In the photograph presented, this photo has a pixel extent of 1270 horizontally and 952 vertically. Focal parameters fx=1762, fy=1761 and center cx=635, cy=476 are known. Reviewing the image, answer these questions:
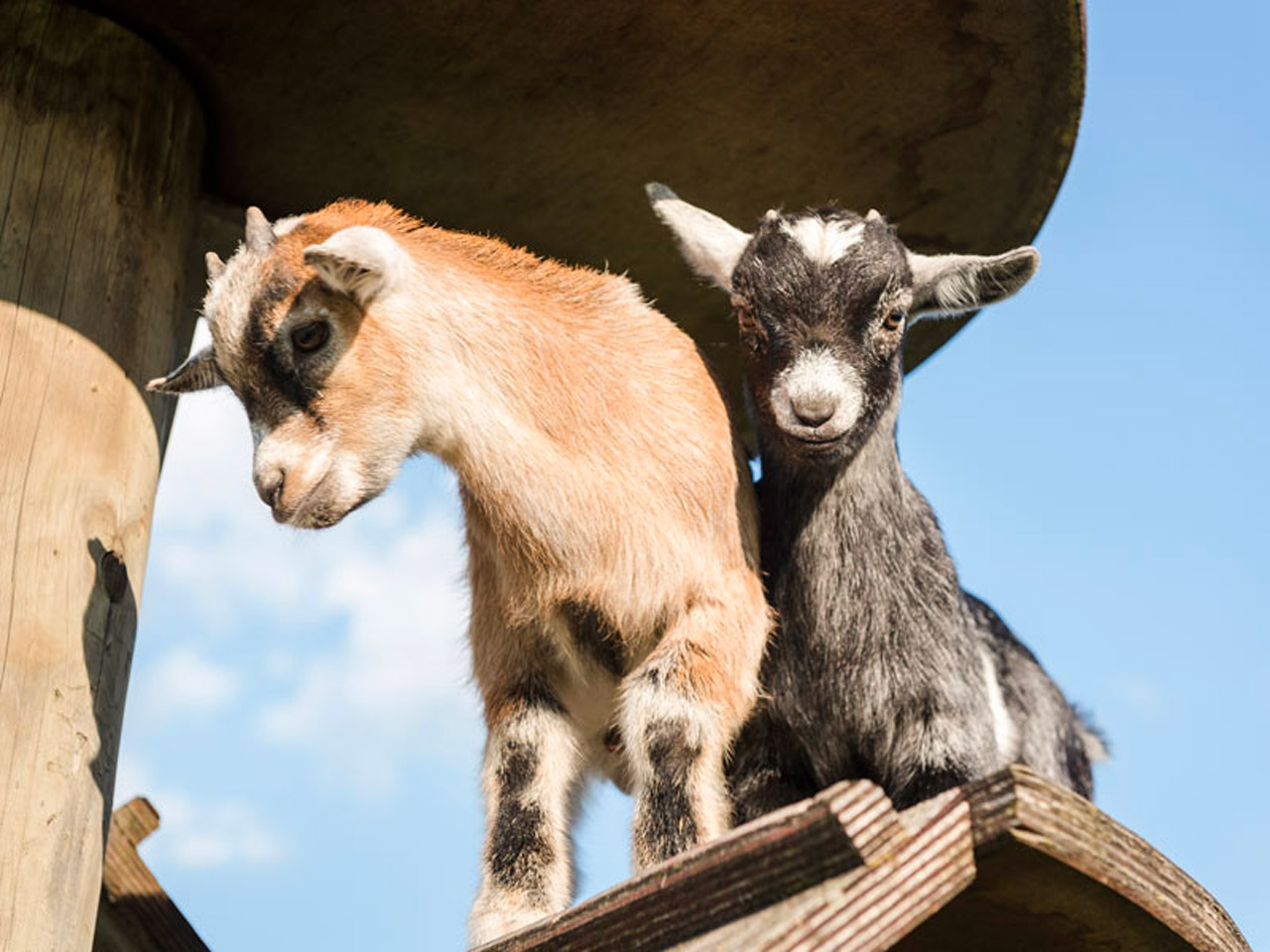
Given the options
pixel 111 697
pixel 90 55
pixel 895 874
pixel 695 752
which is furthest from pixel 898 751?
pixel 90 55

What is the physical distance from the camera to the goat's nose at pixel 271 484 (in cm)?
381

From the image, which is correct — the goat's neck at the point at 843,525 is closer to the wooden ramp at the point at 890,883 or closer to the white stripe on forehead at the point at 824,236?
the white stripe on forehead at the point at 824,236

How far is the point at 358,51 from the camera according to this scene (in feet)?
15.0

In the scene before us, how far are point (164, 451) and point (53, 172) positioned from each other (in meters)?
0.81

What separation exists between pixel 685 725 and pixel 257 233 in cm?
148

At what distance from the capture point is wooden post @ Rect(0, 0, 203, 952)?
3865 millimetres

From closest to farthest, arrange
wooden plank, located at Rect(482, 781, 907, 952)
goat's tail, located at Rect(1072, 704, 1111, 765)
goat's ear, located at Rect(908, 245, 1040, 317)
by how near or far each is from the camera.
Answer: wooden plank, located at Rect(482, 781, 907, 952)
goat's ear, located at Rect(908, 245, 1040, 317)
goat's tail, located at Rect(1072, 704, 1111, 765)

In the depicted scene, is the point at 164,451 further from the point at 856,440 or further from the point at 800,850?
the point at 800,850

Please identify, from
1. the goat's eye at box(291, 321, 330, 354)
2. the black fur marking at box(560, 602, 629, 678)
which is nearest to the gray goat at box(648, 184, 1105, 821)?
the black fur marking at box(560, 602, 629, 678)

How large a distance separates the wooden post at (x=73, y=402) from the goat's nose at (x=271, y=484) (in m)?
0.58

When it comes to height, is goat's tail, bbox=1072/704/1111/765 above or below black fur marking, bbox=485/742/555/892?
above

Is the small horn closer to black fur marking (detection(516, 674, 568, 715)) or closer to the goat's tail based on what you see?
black fur marking (detection(516, 674, 568, 715))

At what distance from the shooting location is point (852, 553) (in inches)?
165

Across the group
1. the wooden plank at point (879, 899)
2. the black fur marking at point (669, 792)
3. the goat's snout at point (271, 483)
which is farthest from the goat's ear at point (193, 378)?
the wooden plank at point (879, 899)
